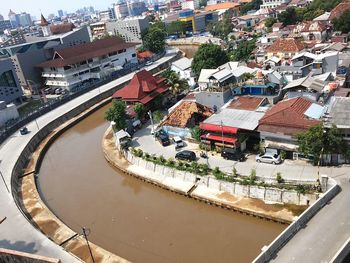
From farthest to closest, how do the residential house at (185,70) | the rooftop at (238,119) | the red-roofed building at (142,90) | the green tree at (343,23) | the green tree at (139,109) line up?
the green tree at (343,23), the residential house at (185,70), the red-roofed building at (142,90), the green tree at (139,109), the rooftop at (238,119)

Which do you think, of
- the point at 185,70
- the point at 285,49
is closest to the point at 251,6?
the point at 285,49

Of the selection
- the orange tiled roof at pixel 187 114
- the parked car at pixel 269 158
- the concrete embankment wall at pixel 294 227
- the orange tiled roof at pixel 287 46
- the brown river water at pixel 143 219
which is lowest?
the brown river water at pixel 143 219

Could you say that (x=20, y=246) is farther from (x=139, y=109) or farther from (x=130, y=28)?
(x=130, y=28)

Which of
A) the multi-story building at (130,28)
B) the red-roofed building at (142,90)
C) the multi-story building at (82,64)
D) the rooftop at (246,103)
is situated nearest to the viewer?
the rooftop at (246,103)

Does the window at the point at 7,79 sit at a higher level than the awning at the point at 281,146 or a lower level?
higher

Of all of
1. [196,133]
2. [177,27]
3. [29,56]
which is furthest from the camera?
[177,27]

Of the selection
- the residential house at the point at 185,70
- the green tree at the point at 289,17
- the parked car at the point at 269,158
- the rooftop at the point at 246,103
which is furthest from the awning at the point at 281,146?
the green tree at the point at 289,17

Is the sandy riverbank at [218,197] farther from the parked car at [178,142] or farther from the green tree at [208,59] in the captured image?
the green tree at [208,59]
